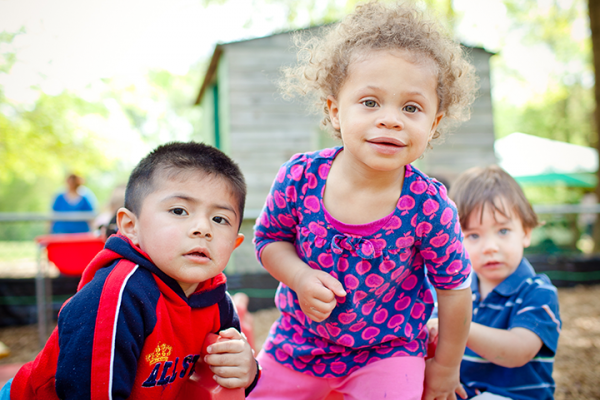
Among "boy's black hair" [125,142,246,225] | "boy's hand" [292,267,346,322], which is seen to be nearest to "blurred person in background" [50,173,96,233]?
"boy's black hair" [125,142,246,225]

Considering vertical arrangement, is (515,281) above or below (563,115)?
below

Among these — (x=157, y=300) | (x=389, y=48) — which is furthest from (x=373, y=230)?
(x=157, y=300)

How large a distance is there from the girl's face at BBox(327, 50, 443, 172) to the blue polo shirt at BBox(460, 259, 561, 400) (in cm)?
85

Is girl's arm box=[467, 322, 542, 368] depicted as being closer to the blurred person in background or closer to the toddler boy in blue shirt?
the toddler boy in blue shirt

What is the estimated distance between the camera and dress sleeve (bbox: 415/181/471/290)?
1.28m

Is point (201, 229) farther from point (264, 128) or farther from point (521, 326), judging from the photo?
point (264, 128)

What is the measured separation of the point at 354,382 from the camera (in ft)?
4.55

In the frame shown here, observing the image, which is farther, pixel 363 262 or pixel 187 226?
pixel 363 262

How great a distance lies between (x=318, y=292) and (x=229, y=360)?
318 mm

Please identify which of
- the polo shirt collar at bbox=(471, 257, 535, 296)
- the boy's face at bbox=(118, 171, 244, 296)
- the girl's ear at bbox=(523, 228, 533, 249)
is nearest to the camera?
the boy's face at bbox=(118, 171, 244, 296)

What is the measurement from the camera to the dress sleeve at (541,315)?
1.56m

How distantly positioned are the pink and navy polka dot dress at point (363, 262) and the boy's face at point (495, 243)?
15.4 inches

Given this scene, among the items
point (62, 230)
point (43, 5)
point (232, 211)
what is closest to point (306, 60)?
point (232, 211)

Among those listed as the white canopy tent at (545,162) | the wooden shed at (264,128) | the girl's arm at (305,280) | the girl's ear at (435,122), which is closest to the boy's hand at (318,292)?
the girl's arm at (305,280)
